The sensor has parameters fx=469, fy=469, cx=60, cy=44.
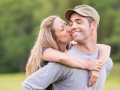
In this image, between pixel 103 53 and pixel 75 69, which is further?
pixel 103 53

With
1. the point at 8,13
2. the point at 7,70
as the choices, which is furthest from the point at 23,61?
the point at 8,13

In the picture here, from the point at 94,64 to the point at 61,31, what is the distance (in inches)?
21.4

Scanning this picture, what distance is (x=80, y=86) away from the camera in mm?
4285

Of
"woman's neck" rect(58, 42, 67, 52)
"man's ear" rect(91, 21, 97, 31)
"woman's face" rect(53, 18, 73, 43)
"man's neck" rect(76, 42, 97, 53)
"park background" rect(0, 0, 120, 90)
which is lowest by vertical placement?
"park background" rect(0, 0, 120, 90)

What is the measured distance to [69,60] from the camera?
4254mm

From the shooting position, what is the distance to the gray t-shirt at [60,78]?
413 cm

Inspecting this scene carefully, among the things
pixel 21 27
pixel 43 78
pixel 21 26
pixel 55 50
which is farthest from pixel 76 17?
pixel 21 27

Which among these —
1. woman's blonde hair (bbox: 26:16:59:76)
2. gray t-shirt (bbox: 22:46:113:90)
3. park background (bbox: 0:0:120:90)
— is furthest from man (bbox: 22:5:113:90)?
park background (bbox: 0:0:120:90)

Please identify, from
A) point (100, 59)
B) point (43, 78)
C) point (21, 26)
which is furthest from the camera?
point (21, 26)

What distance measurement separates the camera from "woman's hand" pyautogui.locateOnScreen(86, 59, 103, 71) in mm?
4387

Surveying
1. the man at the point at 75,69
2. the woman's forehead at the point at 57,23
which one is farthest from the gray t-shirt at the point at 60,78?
the woman's forehead at the point at 57,23

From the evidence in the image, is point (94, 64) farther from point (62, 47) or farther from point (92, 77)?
point (62, 47)

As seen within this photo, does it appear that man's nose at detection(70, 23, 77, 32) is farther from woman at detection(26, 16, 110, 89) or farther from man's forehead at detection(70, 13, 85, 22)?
woman at detection(26, 16, 110, 89)

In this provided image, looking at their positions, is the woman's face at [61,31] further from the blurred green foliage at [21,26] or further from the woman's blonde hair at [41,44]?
the blurred green foliage at [21,26]
